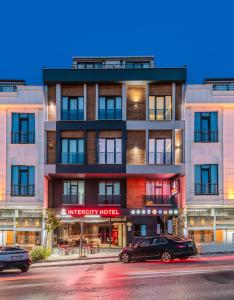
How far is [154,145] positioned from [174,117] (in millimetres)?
2626

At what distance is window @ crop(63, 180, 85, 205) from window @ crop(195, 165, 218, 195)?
29.9 ft

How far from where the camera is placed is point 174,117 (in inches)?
1667

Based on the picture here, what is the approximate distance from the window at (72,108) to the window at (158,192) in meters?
7.62

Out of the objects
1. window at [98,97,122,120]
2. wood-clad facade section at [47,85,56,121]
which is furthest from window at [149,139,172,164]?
wood-clad facade section at [47,85,56,121]

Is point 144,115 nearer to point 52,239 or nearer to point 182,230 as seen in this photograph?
point 182,230

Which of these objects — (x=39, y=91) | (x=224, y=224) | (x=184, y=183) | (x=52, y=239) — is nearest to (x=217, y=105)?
(x=184, y=183)

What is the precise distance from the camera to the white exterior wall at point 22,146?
138 feet

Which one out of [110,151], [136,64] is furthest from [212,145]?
[136,64]

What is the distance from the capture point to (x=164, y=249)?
27781 millimetres

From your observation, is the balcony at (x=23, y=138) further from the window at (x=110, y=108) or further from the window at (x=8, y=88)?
the window at (x=110, y=108)

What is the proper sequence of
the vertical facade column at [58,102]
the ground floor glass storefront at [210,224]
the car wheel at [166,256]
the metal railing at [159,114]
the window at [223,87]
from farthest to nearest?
the window at [223,87] < the metal railing at [159,114] < the vertical facade column at [58,102] < the ground floor glass storefront at [210,224] < the car wheel at [166,256]

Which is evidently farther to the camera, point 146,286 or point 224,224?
point 224,224

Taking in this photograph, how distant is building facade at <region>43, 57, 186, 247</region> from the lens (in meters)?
42.2

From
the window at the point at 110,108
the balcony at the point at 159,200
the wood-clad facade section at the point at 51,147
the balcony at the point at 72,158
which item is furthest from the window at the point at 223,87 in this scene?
the wood-clad facade section at the point at 51,147
